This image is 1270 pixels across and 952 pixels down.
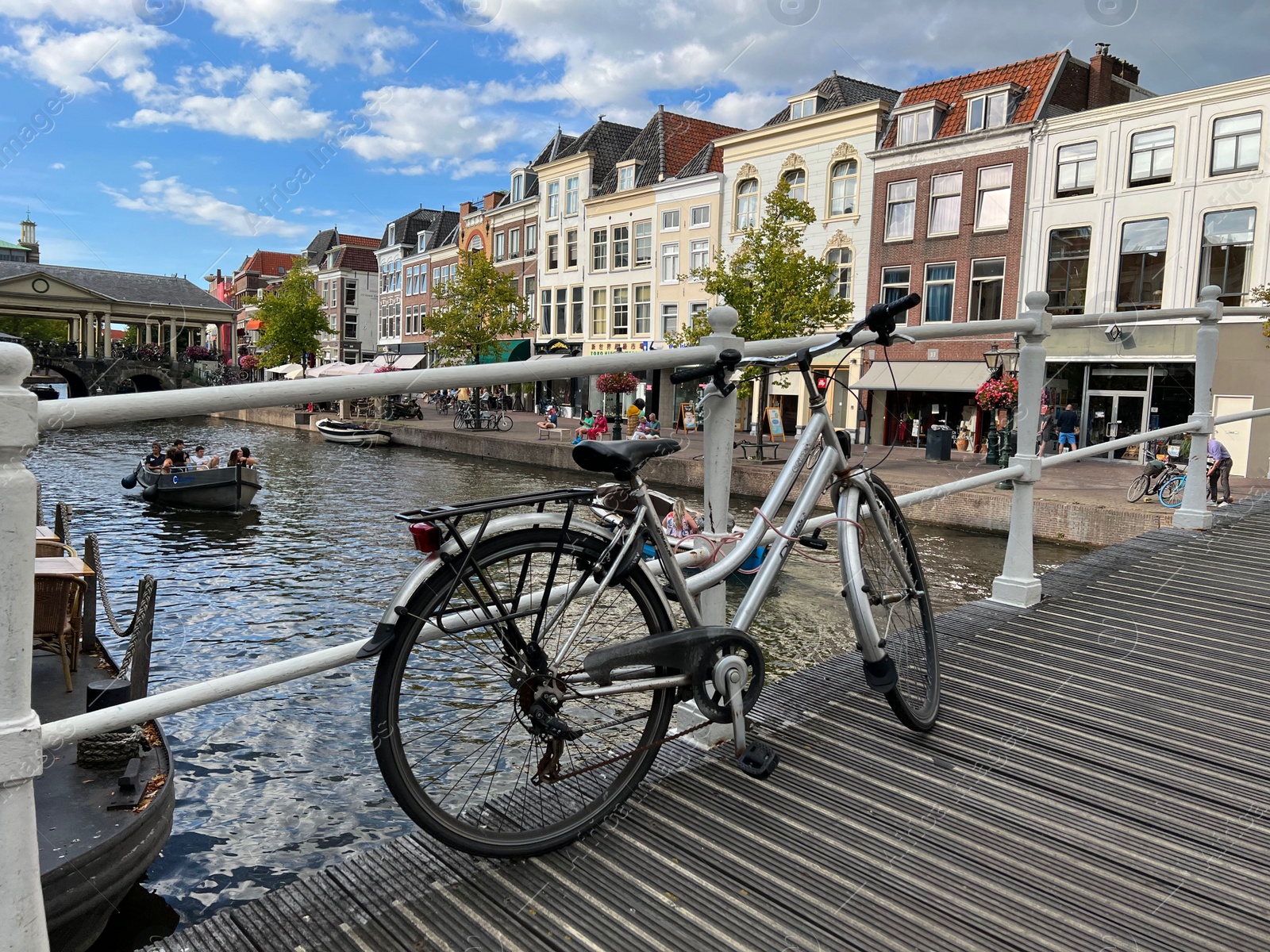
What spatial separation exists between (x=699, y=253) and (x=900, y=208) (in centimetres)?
832

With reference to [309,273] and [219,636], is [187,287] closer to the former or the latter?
[309,273]

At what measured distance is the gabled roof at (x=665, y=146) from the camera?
35594mm

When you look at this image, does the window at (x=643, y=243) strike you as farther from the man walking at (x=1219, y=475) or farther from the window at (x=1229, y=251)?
the man walking at (x=1219, y=475)

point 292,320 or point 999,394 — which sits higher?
point 292,320

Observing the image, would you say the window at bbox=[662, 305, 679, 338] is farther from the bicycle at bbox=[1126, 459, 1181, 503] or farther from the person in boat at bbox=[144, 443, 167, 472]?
the bicycle at bbox=[1126, 459, 1181, 503]

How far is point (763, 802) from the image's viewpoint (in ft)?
7.64

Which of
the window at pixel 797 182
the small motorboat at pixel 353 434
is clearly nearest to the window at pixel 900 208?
the window at pixel 797 182

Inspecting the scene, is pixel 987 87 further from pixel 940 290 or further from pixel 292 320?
pixel 292 320

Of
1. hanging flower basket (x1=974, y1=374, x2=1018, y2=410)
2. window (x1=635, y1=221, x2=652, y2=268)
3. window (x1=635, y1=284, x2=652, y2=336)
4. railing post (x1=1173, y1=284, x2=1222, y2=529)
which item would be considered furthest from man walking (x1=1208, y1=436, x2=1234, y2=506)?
window (x1=635, y1=221, x2=652, y2=268)

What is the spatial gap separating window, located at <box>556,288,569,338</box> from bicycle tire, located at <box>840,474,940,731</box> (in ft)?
125

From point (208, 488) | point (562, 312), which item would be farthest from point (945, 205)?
point (208, 488)

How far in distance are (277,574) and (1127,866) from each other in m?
12.4

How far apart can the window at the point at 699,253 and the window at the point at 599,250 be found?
578 centimetres

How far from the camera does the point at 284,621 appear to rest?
10188mm
